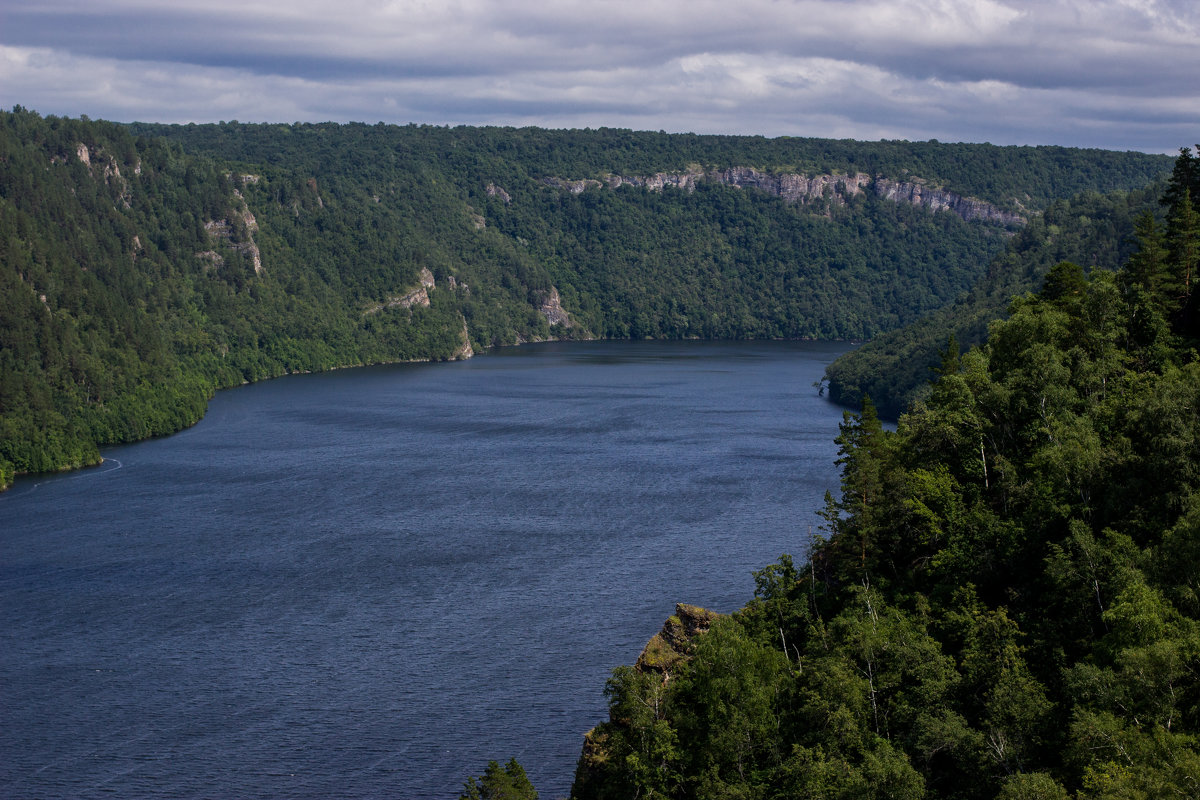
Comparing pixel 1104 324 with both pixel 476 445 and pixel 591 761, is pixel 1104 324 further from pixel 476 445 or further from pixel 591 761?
pixel 476 445

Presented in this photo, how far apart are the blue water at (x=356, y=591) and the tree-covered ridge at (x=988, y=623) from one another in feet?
38.2

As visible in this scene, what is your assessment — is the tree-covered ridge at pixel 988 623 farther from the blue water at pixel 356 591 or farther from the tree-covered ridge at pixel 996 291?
the tree-covered ridge at pixel 996 291

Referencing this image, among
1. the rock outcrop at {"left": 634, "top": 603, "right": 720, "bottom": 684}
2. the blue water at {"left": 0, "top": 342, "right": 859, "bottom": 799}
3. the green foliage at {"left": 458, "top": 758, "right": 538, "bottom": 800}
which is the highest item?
the rock outcrop at {"left": 634, "top": 603, "right": 720, "bottom": 684}

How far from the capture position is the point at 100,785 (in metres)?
55.1

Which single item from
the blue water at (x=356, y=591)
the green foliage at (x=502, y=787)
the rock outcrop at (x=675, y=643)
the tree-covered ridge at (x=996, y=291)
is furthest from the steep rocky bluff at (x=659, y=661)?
the tree-covered ridge at (x=996, y=291)

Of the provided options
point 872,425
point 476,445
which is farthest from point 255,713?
point 476,445

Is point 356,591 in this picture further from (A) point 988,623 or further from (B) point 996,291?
(B) point 996,291

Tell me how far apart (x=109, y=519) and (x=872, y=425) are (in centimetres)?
6484

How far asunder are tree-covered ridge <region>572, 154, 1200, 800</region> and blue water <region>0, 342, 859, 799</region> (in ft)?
38.2

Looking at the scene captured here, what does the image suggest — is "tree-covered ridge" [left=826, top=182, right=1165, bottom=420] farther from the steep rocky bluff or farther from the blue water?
the steep rocky bluff

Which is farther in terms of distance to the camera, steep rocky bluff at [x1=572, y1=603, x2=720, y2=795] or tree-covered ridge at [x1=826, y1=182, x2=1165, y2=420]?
tree-covered ridge at [x1=826, y1=182, x2=1165, y2=420]

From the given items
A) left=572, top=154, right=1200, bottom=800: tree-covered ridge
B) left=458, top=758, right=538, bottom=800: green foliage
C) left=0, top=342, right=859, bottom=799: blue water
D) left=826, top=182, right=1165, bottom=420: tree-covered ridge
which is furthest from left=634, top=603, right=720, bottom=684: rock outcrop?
left=826, top=182, right=1165, bottom=420: tree-covered ridge

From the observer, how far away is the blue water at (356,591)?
191 feet

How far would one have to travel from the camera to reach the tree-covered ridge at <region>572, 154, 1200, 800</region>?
41000 millimetres
